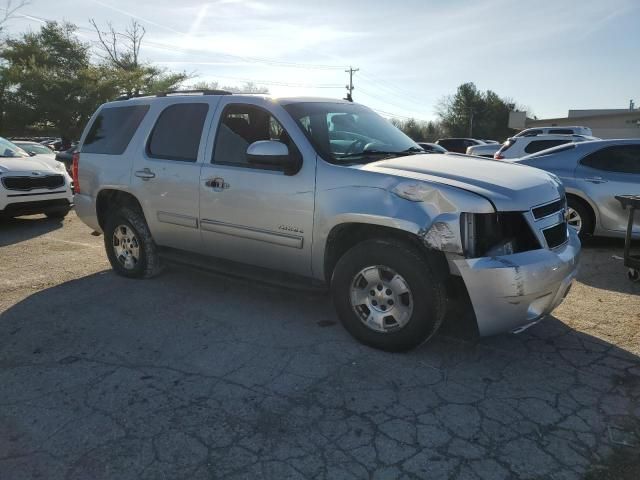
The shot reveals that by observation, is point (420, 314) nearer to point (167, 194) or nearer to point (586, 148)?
point (167, 194)

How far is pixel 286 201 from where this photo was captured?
3998mm

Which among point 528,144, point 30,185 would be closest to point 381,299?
point 30,185

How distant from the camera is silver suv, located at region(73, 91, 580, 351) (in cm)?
325

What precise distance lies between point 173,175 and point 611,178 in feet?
18.2

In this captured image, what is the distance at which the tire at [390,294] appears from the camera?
338cm

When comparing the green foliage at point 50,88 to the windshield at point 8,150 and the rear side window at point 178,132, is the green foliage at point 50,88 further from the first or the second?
the rear side window at point 178,132

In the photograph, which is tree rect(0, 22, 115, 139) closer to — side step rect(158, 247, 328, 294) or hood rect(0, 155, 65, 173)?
hood rect(0, 155, 65, 173)

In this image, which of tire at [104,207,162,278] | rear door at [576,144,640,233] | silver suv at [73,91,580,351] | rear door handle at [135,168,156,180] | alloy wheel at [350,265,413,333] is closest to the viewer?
silver suv at [73,91,580,351]

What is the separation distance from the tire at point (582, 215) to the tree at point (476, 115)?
61297 mm

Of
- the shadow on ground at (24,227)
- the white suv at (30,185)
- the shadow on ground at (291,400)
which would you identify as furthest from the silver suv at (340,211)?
the white suv at (30,185)

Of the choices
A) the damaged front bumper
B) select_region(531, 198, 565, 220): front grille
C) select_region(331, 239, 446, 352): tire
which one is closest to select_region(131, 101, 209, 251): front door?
select_region(331, 239, 446, 352): tire

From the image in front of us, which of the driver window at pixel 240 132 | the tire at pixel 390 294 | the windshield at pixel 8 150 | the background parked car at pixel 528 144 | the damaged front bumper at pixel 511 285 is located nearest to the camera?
the damaged front bumper at pixel 511 285

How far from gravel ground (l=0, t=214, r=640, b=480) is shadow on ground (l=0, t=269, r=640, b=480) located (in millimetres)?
11

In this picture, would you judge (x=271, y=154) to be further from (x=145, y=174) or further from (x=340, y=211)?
(x=145, y=174)
